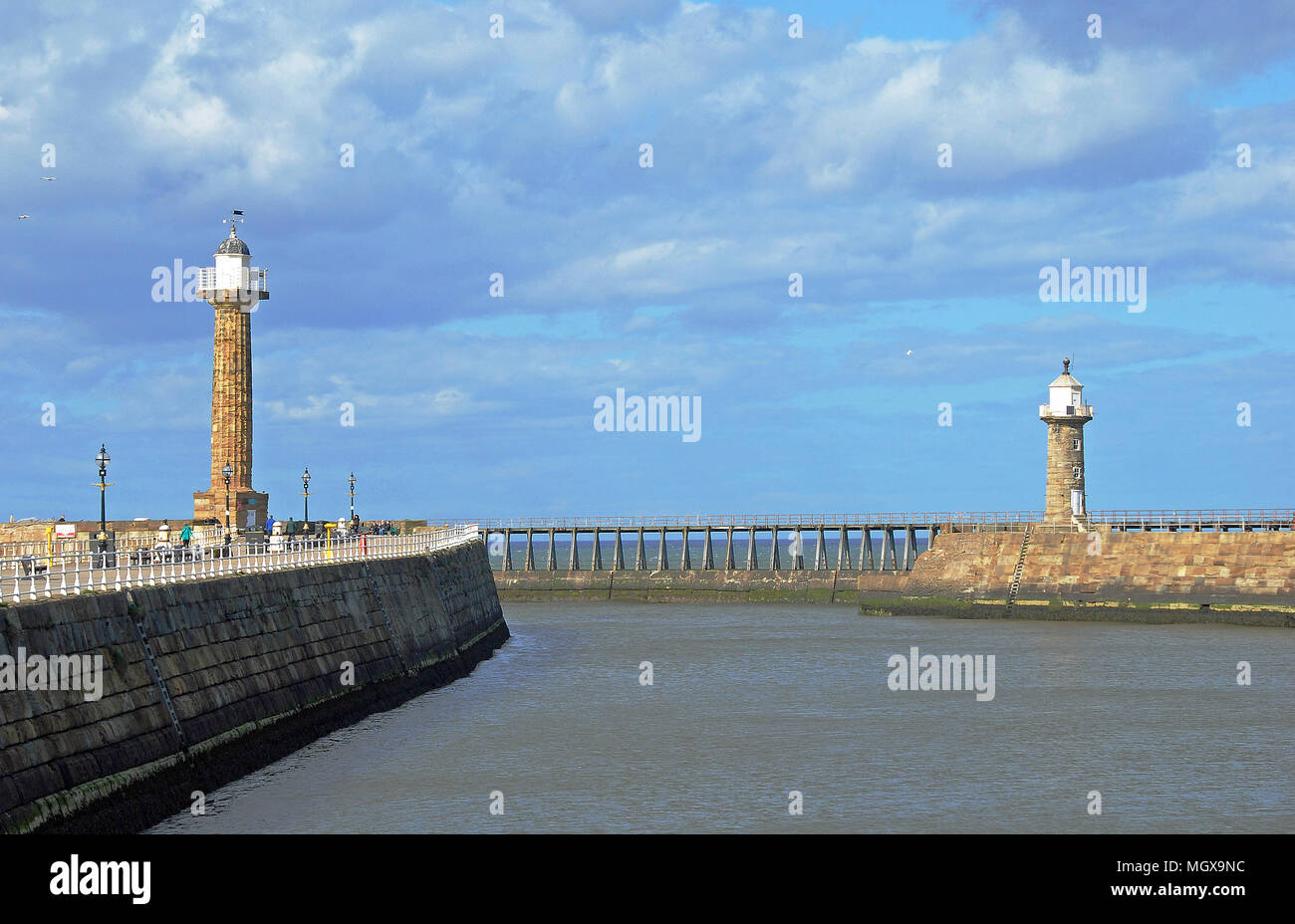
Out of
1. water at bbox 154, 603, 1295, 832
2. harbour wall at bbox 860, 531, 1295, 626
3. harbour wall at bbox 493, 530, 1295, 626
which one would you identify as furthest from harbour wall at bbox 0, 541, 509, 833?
harbour wall at bbox 493, 530, 1295, 626

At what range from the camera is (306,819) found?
A: 2339 centimetres

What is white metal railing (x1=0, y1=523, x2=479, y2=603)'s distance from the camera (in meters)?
23.2

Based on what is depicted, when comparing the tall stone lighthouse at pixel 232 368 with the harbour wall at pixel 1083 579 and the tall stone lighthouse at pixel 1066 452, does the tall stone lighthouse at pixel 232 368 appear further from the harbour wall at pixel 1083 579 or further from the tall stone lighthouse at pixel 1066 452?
the tall stone lighthouse at pixel 1066 452

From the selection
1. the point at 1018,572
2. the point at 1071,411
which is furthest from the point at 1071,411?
the point at 1018,572

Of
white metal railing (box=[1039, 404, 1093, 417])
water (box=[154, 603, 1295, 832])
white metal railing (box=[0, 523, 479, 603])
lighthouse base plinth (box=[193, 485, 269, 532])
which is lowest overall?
water (box=[154, 603, 1295, 832])

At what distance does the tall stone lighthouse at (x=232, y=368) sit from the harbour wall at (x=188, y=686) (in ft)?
85.0

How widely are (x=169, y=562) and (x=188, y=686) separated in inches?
208

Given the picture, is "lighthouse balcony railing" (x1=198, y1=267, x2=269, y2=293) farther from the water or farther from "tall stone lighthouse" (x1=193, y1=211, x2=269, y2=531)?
the water

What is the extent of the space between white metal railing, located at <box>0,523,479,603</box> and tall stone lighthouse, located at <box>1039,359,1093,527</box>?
3275 centimetres

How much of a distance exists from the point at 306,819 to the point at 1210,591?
5025 centimetres

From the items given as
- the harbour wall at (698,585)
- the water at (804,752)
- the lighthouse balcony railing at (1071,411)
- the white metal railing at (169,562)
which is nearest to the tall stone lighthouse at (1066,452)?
the lighthouse balcony railing at (1071,411)

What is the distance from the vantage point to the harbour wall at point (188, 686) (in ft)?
64.1
